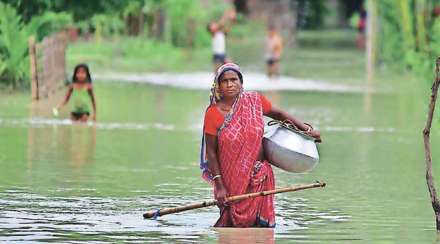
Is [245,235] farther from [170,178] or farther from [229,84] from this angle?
[170,178]

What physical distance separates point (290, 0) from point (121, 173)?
152 feet

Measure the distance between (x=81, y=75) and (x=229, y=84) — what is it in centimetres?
988

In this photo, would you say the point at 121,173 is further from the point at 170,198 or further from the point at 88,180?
the point at 170,198

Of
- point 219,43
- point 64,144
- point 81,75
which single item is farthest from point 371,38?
point 64,144

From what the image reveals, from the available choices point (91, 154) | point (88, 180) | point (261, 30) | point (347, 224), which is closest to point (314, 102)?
point (91, 154)

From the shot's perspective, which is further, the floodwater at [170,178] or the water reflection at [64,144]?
the water reflection at [64,144]

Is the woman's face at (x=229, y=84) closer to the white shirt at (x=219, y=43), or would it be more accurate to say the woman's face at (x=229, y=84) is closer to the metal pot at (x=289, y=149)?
the metal pot at (x=289, y=149)

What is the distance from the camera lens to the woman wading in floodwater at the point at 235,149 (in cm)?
1112

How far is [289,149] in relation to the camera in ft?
36.8

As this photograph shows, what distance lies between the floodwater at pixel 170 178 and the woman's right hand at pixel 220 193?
0.24 m

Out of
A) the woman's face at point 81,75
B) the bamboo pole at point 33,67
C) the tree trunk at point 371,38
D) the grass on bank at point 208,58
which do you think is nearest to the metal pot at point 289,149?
the woman's face at point 81,75

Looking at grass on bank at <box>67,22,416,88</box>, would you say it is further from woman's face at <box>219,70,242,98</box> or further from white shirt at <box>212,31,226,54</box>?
woman's face at <box>219,70,242,98</box>

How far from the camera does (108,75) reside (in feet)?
107

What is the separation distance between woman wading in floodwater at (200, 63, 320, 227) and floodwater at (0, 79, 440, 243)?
0.19 m
